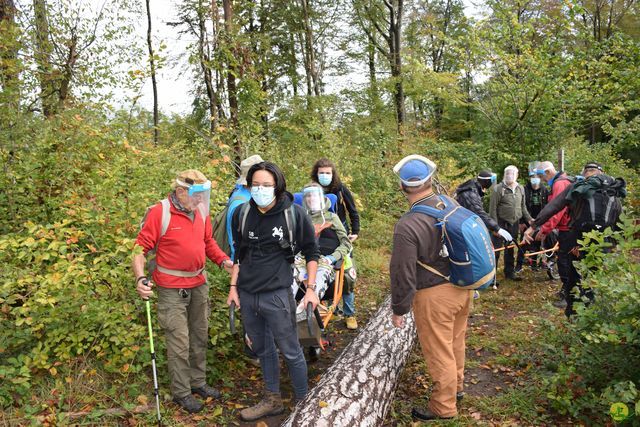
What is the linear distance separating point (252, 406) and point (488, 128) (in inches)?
433

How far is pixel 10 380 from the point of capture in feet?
11.8

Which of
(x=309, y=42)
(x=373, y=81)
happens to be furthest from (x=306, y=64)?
(x=373, y=81)

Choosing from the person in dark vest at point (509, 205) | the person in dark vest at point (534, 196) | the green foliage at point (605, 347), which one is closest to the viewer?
the green foliage at point (605, 347)

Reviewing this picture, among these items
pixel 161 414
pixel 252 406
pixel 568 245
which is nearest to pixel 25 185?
pixel 161 414

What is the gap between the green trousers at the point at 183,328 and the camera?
368 centimetres

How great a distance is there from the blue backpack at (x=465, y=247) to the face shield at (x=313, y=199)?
169 centimetres

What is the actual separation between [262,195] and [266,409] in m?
1.87

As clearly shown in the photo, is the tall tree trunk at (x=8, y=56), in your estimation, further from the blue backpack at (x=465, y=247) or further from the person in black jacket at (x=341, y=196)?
the blue backpack at (x=465, y=247)

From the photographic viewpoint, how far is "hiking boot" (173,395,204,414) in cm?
374

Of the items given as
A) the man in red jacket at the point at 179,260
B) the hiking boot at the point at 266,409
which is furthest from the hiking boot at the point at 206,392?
the hiking boot at the point at 266,409

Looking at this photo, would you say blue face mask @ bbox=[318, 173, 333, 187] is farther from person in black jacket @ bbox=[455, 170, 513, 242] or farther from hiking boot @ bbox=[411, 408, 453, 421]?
hiking boot @ bbox=[411, 408, 453, 421]

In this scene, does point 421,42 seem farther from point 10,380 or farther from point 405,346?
point 10,380

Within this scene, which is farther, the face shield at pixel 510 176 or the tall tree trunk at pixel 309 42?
the tall tree trunk at pixel 309 42

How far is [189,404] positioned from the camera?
3742 millimetres
